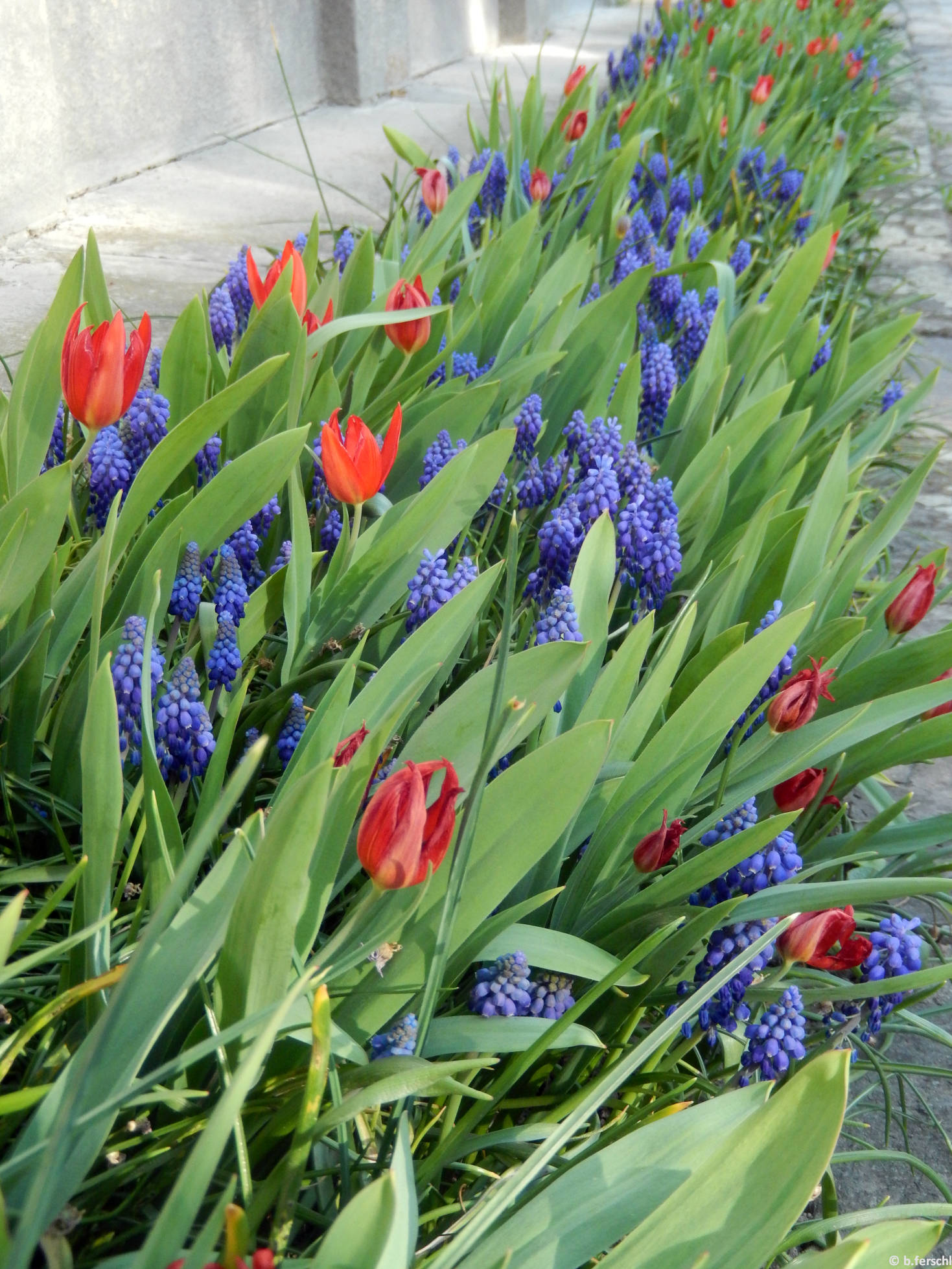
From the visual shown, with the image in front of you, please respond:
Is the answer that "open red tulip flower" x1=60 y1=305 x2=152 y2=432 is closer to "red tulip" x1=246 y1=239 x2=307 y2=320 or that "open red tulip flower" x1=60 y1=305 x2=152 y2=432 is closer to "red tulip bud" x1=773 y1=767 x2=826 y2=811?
"red tulip" x1=246 y1=239 x2=307 y2=320

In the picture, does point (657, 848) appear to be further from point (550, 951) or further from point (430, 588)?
point (430, 588)

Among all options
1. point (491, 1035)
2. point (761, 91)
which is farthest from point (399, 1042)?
point (761, 91)

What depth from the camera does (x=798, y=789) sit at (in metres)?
0.88

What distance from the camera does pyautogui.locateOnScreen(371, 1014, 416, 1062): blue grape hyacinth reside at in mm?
706

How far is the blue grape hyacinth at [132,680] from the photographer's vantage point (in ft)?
2.57

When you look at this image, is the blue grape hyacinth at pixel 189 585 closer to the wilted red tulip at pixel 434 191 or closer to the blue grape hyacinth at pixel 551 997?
the blue grape hyacinth at pixel 551 997

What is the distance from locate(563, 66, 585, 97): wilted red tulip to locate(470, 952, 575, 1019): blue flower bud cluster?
7.36ft

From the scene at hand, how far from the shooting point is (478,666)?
44.9 inches

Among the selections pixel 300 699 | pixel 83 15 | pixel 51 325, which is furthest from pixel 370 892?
pixel 83 15

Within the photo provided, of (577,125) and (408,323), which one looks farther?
(577,125)

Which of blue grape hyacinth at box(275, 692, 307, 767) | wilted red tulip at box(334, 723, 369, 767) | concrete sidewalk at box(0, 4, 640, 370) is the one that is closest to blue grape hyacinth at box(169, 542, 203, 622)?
blue grape hyacinth at box(275, 692, 307, 767)

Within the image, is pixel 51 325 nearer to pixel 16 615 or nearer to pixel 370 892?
pixel 16 615

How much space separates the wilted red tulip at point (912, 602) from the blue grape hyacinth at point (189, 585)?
2.23ft

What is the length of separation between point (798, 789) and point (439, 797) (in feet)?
1.24
